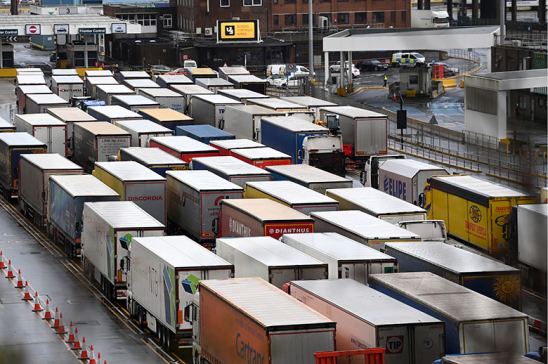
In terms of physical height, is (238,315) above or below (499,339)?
below

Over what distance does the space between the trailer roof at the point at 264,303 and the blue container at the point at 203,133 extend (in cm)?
2355

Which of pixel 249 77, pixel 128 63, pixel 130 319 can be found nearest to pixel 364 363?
pixel 130 319

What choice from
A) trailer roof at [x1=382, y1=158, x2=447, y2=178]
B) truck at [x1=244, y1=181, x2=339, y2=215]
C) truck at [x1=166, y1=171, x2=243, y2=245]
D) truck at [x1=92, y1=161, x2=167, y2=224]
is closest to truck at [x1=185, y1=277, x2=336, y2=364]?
truck at [x1=244, y1=181, x2=339, y2=215]

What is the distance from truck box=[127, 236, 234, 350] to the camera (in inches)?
828

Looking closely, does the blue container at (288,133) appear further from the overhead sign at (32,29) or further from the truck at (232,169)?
the overhead sign at (32,29)

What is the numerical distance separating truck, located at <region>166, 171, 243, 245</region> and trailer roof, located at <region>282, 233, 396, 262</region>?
5.79 meters

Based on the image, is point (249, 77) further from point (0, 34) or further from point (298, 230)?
point (298, 230)

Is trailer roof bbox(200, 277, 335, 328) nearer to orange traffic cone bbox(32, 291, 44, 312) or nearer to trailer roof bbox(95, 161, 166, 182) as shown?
orange traffic cone bbox(32, 291, 44, 312)

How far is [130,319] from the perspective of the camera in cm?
2502

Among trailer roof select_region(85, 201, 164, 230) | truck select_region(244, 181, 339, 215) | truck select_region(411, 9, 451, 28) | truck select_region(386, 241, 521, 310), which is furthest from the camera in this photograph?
truck select_region(411, 9, 451, 28)

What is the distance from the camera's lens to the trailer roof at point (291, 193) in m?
29.1

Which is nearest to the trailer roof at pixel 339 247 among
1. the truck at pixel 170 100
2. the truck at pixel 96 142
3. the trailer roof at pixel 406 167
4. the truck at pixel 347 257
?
the truck at pixel 347 257

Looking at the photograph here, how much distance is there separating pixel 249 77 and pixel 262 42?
17482 millimetres

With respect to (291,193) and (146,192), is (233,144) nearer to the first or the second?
(146,192)
